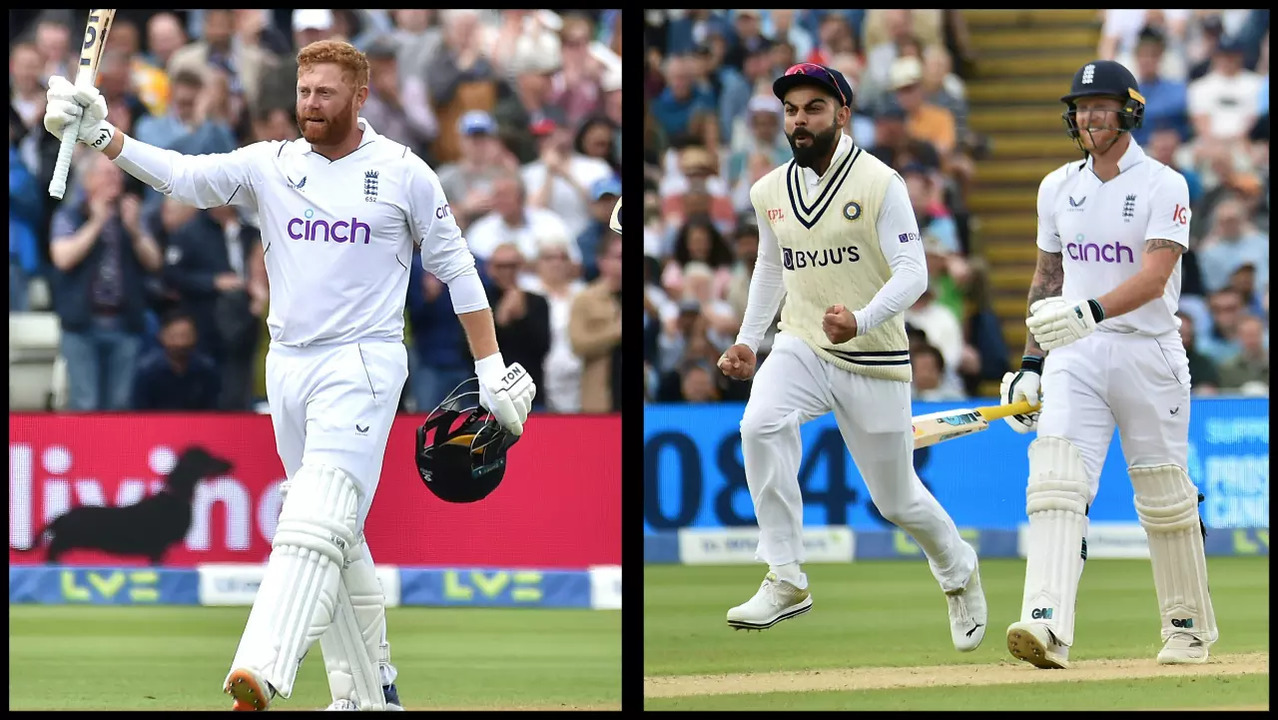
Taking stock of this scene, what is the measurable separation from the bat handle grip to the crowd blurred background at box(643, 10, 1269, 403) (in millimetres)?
5382

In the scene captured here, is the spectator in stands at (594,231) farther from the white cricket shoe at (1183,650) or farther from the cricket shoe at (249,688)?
the cricket shoe at (249,688)

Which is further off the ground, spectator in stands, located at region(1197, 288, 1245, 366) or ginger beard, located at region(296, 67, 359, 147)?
ginger beard, located at region(296, 67, 359, 147)

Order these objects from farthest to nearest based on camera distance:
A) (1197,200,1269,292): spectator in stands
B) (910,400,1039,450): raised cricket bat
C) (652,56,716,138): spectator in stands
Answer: (652,56,716,138): spectator in stands
(1197,200,1269,292): spectator in stands
(910,400,1039,450): raised cricket bat

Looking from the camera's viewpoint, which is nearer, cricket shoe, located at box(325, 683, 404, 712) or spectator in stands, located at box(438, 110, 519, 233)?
cricket shoe, located at box(325, 683, 404, 712)

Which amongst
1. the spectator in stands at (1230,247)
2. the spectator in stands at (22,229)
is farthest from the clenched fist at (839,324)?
the spectator in stands at (1230,247)

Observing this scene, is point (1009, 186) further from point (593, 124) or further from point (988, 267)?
point (593, 124)

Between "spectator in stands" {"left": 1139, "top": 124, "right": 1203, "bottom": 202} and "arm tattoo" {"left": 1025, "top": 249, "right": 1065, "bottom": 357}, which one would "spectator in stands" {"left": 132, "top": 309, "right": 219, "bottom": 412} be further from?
"spectator in stands" {"left": 1139, "top": 124, "right": 1203, "bottom": 202}

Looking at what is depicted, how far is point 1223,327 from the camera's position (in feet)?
36.0

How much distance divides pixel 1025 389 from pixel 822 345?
2.38ft

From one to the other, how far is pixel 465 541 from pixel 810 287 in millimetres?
2947

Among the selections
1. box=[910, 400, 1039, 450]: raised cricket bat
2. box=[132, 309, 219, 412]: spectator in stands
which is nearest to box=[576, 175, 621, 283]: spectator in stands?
box=[132, 309, 219, 412]: spectator in stands

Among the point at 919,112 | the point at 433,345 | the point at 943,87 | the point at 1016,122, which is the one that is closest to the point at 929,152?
the point at 919,112

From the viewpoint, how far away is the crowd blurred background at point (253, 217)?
9508mm

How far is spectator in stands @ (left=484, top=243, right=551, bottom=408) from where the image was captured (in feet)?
30.8
